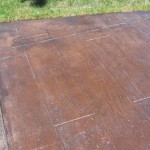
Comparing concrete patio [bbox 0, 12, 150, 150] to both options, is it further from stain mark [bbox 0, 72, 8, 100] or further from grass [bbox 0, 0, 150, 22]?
grass [bbox 0, 0, 150, 22]

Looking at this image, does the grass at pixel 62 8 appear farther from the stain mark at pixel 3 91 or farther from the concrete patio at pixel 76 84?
the stain mark at pixel 3 91

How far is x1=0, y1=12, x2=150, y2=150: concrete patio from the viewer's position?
2867 millimetres

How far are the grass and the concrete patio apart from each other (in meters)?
0.28

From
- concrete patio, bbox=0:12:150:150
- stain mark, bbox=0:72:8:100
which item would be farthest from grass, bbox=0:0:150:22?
stain mark, bbox=0:72:8:100

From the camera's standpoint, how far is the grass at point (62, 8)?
5328 millimetres

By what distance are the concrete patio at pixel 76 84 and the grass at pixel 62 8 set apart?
0.28 metres

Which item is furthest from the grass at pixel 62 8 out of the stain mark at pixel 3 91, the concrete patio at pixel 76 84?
the stain mark at pixel 3 91

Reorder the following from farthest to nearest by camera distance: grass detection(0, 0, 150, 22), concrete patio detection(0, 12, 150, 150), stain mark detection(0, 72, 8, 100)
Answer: grass detection(0, 0, 150, 22) < stain mark detection(0, 72, 8, 100) < concrete patio detection(0, 12, 150, 150)

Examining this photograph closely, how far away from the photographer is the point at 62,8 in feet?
18.2

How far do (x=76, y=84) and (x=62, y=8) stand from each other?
2425mm

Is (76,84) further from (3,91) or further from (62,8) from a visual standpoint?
(62,8)

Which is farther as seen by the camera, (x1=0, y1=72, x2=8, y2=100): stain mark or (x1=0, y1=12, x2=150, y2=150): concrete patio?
(x1=0, y1=72, x2=8, y2=100): stain mark

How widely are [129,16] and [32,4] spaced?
1932 millimetres

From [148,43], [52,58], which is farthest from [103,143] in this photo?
[148,43]
